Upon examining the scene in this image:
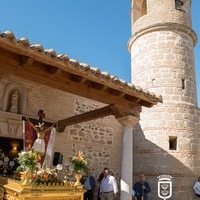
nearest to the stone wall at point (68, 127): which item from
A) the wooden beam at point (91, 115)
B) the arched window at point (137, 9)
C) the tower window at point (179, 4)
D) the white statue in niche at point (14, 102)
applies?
the white statue in niche at point (14, 102)

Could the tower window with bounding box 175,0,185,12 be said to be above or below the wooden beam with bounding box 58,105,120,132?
above

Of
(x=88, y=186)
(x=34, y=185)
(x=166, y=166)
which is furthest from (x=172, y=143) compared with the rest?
(x=34, y=185)

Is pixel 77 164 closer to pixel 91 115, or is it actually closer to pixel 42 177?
pixel 42 177

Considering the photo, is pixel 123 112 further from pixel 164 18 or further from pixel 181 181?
pixel 164 18

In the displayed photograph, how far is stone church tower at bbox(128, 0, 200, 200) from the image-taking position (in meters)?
10.7

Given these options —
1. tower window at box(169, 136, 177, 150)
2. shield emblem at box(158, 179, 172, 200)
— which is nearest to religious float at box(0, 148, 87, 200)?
shield emblem at box(158, 179, 172, 200)

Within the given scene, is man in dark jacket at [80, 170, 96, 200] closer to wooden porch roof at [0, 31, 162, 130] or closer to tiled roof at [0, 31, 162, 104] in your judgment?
wooden porch roof at [0, 31, 162, 130]

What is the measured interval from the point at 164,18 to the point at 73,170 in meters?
8.77

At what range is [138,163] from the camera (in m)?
11.1

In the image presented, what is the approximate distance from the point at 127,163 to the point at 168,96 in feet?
17.8

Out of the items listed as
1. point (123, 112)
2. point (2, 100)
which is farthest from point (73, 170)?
point (2, 100)

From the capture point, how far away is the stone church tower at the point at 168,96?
10.7m

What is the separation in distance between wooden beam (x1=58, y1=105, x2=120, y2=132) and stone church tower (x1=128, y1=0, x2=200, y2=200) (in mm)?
3774

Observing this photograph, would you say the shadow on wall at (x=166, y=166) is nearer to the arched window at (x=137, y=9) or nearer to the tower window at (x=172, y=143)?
the tower window at (x=172, y=143)
